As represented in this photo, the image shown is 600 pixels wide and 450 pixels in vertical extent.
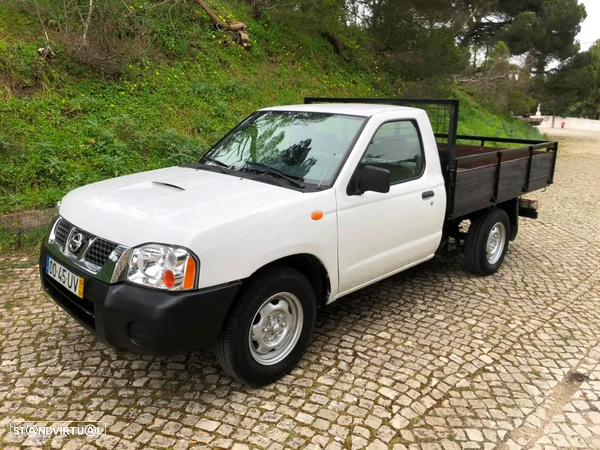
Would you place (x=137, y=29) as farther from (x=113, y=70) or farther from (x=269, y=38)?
(x=269, y=38)

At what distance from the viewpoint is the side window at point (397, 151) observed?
13.1ft

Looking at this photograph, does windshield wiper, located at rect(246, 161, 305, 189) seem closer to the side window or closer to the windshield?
the windshield

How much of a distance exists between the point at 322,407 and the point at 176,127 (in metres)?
7.24

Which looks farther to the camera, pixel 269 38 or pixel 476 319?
pixel 269 38

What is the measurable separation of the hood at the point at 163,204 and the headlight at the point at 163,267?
6 cm

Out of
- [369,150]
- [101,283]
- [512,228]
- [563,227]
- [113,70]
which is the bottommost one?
[563,227]

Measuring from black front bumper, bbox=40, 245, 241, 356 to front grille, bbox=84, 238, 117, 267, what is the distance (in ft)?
0.37

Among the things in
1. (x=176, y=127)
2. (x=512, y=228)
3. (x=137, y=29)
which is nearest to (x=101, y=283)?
(x=512, y=228)

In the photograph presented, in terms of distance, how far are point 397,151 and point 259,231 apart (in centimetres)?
175

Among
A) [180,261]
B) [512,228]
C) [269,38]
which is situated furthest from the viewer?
[269,38]

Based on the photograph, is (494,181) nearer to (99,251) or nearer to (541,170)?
(541,170)

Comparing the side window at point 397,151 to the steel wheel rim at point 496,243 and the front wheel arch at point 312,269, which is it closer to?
the front wheel arch at point 312,269

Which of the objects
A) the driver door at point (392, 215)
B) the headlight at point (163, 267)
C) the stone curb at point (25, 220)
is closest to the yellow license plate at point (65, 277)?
the headlight at point (163, 267)

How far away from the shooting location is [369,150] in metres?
3.94
